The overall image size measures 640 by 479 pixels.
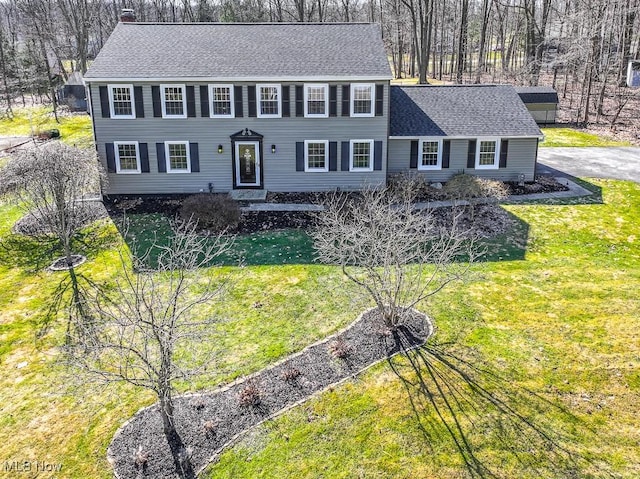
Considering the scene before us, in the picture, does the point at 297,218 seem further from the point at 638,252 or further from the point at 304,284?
the point at 638,252

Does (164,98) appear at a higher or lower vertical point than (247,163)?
higher

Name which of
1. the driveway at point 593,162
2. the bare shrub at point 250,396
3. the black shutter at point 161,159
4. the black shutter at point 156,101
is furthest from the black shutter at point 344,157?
the bare shrub at point 250,396

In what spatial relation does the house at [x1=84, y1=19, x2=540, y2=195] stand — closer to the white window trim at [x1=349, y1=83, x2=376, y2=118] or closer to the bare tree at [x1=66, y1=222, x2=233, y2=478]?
the white window trim at [x1=349, y1=83, x2=376, y2=118]

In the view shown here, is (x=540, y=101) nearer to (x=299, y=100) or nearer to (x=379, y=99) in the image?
(x=379, y=99)

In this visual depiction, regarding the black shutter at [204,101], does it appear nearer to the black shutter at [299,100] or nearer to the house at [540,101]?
the black shutter at [299,100]

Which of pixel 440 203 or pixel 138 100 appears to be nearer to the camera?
pixel 440 203

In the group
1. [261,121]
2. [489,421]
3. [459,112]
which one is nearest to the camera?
[489,421]

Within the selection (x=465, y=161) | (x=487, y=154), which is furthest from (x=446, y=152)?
(x=487, y=154)
